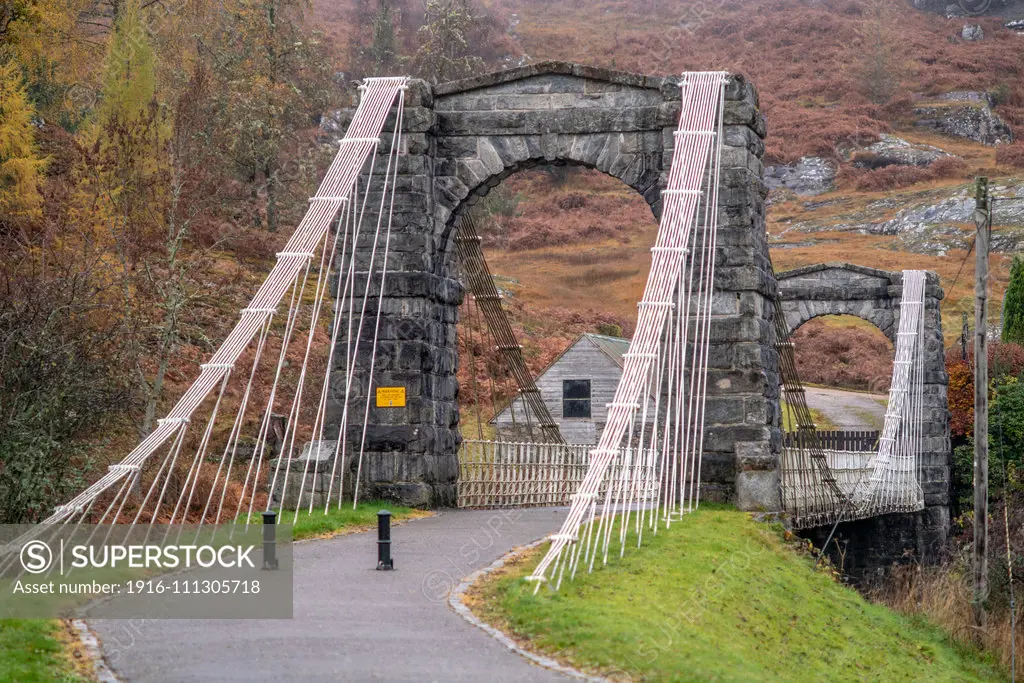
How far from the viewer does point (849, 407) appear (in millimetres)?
46500

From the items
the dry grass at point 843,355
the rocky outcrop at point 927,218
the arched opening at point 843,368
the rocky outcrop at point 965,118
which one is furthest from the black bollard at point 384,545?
the rocky outcrop at point 965,118

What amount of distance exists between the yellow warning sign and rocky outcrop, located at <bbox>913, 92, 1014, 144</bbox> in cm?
6850

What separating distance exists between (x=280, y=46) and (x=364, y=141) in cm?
2449

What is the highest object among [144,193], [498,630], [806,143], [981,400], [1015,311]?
[806,143]

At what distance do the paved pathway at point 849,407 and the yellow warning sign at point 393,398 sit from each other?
88.9 feet

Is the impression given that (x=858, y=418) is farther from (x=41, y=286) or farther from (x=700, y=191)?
(x=41, y=286)

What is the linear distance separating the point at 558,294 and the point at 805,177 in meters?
27.9

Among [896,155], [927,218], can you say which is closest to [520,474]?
[927,218]

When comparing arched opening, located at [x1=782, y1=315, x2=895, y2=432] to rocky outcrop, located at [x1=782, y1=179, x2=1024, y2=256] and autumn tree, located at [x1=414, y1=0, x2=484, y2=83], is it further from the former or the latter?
autumn tree, located at [x1=414, y1=0, x2=484, y2=83]

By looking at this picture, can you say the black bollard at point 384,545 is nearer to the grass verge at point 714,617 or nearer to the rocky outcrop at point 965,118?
the grass verge at point 714,617

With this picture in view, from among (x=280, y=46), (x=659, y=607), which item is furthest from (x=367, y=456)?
(x=280, y=46)

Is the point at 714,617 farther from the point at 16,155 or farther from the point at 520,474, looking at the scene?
the point at 16,155

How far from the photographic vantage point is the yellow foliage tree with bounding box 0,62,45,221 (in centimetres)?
2445

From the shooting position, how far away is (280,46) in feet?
133
